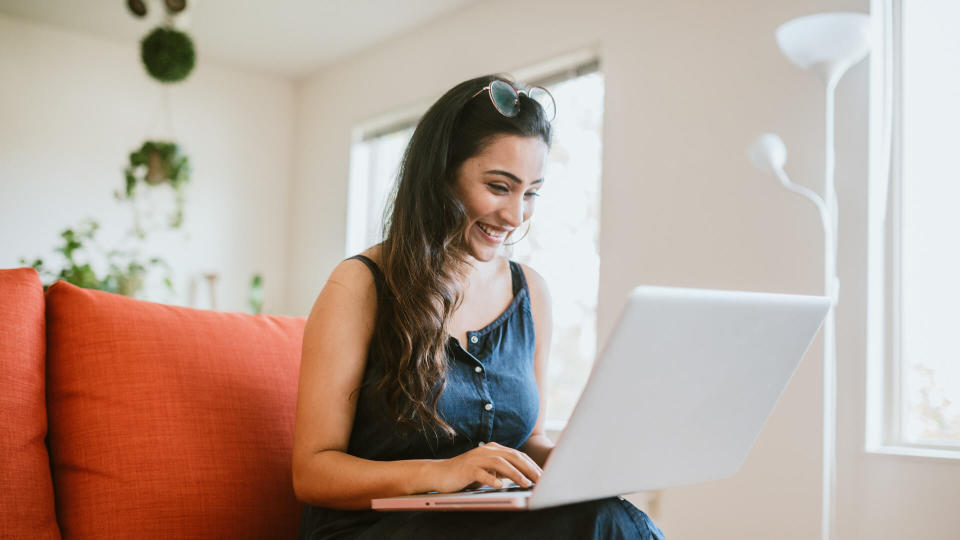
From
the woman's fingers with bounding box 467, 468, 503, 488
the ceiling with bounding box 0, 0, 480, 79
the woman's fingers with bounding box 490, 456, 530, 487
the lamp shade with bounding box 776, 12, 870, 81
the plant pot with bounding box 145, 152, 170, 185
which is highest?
the ceiling with bounding box 0, 0, 480, 79

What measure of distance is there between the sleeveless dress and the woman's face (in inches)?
7.4

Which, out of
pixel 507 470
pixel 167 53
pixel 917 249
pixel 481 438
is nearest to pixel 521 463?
pixel 507 470

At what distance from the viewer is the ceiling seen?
414 cm

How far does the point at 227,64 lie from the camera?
509 cm

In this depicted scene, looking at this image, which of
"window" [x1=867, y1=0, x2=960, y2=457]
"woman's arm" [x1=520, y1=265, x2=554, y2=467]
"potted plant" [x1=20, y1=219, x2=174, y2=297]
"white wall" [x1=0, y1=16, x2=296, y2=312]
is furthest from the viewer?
"white wall" [x1=0, y1=16, x2=296, y2=312]

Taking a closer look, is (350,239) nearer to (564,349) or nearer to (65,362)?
(564,349)

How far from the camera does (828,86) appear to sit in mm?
2270

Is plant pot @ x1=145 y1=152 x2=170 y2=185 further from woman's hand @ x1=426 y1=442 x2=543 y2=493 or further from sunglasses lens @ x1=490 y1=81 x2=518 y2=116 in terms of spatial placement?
woman's hand @ x1=426 y1=442 x2=543 y2=493

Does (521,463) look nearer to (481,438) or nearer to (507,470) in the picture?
(507,470)

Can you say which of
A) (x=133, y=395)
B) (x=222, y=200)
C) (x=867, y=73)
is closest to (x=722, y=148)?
(x=867, y=73)

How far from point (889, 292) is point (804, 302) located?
163cm

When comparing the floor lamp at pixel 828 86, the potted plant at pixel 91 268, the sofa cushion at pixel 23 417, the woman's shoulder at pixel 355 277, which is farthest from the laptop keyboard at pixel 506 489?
the potted plant at pixel 91 268

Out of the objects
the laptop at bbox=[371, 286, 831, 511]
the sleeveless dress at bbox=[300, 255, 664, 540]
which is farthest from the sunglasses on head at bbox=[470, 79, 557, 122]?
the laptop at bbox=[371, 286, 831, 511]

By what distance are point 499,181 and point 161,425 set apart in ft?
2.29
